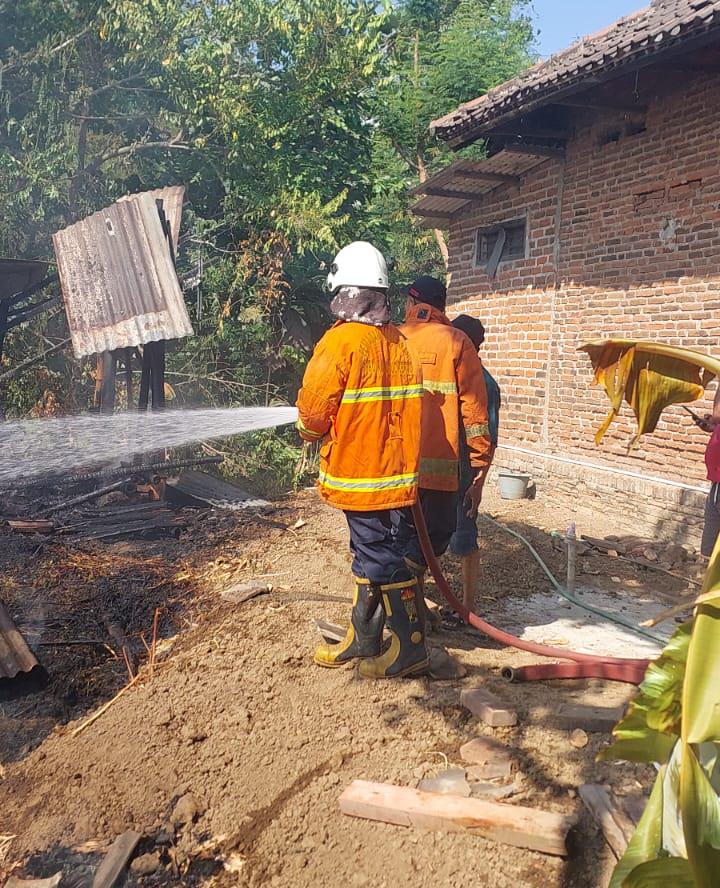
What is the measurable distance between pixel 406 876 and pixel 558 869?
→ 0.49 meters

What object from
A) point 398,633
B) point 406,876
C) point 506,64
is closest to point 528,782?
point 406,876

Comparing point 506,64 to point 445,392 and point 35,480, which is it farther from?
point 445,392

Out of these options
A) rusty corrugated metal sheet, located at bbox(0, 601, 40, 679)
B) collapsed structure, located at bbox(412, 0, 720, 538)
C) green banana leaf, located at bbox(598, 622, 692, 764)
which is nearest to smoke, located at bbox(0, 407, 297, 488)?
collapsed structure, located at bbox(412, 0, 720, 538)

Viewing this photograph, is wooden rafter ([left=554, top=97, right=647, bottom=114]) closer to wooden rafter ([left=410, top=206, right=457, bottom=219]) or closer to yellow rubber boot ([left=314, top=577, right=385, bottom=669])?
wooden rafter ([left=410, top=206, right=457, bottom=219])

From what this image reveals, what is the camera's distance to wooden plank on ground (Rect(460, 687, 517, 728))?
3127mm

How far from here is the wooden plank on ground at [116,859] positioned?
2.41 meters

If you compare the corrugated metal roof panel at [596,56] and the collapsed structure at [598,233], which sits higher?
the corrugated metal roof panel at [596,56]

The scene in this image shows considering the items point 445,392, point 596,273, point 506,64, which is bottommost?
point 445,392

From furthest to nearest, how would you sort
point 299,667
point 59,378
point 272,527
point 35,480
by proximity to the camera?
point 59,378 < point 35,480 < point 272,527 < point 299,667

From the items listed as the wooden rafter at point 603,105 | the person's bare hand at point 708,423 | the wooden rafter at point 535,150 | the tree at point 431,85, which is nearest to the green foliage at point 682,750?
the person's bare hand at point 708,423

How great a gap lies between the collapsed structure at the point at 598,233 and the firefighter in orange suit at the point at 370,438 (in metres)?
4.30

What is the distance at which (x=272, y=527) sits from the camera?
709cm

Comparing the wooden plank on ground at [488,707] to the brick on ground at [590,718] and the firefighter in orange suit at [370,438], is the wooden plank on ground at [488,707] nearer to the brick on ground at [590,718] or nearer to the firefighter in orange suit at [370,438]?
the brick on ground at [590,718]

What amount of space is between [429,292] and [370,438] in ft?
3.88
